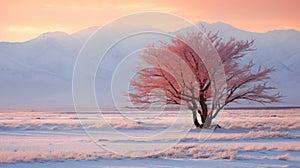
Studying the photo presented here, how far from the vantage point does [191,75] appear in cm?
3538

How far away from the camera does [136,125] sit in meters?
39.3

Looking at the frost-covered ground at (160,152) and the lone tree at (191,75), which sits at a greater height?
the lone tree at (191,75)

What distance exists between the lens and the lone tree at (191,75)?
35750 millimetres

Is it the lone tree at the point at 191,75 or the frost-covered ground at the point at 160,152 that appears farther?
the lone tree at the point at 191,75

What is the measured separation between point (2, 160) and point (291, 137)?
56.2ft

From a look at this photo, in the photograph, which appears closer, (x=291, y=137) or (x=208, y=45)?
(x=291, y=137)

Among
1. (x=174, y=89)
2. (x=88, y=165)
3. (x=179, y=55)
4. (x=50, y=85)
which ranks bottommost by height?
(x=88, y=165)

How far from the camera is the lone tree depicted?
3575 cm

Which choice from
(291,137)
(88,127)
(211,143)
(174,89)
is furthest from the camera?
(88,127)

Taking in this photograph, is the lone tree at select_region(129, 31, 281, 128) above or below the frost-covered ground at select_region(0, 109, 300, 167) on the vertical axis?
above

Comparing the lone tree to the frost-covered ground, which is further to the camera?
the lone tree

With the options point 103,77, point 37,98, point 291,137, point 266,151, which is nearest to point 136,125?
point 291,137

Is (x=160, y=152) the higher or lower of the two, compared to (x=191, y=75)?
lower

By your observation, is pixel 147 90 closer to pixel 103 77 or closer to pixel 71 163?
pixel 71 163
